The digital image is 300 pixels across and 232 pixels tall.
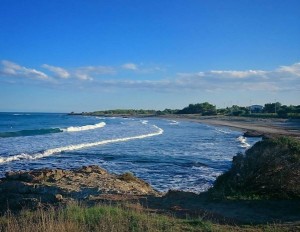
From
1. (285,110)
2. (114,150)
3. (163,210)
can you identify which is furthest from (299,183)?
(285,110)

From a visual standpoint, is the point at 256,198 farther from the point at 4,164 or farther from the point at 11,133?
the point at 11,133

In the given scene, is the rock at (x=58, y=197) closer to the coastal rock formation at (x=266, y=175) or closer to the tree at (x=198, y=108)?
the coastal rock formation at (x=266, y=175)

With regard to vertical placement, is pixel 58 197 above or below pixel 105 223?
below

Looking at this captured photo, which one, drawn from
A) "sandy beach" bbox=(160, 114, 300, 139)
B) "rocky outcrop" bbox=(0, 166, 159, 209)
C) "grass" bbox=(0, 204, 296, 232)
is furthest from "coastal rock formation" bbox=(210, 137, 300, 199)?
"sandy beach" bbox=(160, 114, 300, 139)

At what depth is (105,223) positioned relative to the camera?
7371mm

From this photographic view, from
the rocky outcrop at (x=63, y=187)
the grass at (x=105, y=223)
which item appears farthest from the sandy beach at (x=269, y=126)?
the grass at (x=105, y=223)

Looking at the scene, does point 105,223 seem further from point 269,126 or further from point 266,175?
point 269,126

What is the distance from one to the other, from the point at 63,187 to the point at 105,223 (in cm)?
600

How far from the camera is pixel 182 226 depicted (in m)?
8.13

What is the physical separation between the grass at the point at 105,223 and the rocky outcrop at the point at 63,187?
2.71m

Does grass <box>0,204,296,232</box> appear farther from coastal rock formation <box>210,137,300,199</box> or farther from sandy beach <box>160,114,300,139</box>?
sandy beach <box>160,114,300,139</box>

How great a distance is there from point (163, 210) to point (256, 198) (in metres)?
3.30

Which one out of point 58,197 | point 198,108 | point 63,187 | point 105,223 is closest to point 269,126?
point 63,187

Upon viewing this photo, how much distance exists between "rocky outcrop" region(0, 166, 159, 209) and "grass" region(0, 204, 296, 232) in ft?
8.89
